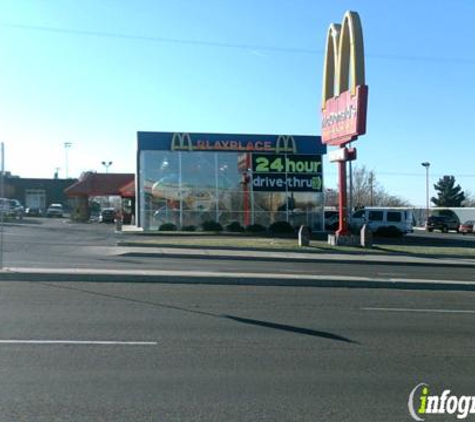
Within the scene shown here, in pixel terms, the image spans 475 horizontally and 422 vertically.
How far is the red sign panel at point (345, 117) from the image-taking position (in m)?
26.5

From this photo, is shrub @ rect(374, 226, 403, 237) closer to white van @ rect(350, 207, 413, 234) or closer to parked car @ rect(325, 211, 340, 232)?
white van @ rect(350, 207, 413, 234)

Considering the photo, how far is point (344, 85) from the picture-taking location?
29.5 meters

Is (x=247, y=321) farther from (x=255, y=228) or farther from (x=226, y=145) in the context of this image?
(x=226, y=145)

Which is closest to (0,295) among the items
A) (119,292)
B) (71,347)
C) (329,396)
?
(119,292)

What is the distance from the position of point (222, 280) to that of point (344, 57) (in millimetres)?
18193

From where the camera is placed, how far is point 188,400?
221 inches

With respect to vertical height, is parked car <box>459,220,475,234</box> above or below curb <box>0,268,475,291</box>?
above

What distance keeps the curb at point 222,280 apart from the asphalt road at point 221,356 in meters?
1.77

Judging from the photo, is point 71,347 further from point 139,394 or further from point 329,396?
point 329,396

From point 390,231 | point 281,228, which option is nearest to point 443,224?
point 390,231

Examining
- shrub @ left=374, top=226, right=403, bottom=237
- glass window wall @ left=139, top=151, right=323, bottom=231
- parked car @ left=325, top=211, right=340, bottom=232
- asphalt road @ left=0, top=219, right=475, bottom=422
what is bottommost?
asphalt road @ left=0, top=219, right=475, bottom=422

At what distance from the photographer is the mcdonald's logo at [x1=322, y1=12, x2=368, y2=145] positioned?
26750 mm

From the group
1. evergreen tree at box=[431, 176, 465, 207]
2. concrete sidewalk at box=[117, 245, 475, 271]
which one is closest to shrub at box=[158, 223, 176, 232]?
concrete sidewalk at box=[117, 245, 475, 271]

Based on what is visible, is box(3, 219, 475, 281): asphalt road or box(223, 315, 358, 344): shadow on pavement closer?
box(223, 315, 358, 344): shadow on pavement
